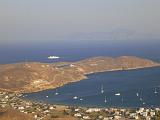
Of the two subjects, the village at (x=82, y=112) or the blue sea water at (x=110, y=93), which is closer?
the village at (x=82, y=112)

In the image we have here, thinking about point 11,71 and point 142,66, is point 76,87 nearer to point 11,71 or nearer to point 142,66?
point 11,71

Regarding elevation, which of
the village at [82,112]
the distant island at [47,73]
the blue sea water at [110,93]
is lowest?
the village at [82,112]

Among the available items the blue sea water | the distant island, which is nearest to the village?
the blue sea water

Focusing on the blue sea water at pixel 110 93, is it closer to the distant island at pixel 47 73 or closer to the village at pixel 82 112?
the distant island at pixel 47 73

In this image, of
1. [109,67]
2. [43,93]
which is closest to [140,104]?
[43,93]

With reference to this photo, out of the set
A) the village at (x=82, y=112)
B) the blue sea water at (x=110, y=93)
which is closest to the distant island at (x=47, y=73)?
the blue sea water at (x=110, y=93)

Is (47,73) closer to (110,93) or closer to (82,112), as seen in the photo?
(110,93)

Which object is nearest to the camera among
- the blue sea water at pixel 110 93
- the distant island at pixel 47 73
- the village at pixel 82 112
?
the village at pixel 82 112

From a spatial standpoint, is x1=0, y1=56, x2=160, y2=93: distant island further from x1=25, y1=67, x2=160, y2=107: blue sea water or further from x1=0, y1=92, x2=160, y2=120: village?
x1=0, y1=92, x2=160, y2=120: village
